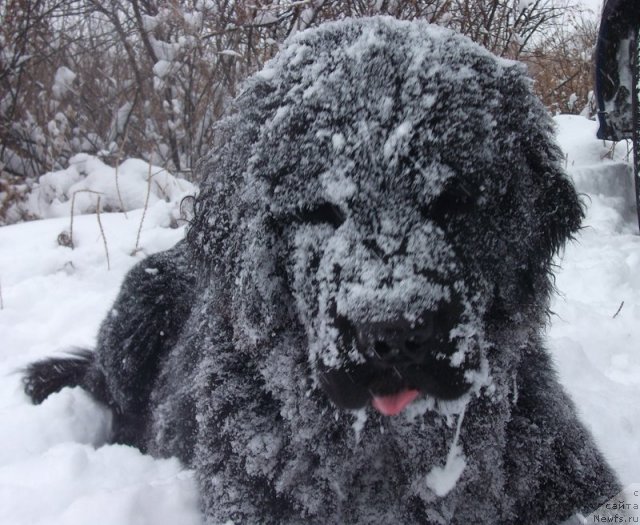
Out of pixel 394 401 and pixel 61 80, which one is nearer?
pixel 394 401

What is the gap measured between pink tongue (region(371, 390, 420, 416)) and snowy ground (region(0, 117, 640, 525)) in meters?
0.81

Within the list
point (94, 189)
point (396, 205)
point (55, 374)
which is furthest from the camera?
point (94, 189)

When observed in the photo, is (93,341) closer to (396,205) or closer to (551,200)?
(396,205)

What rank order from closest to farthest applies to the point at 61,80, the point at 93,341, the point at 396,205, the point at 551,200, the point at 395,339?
the point at 395,339 < the point at 396,205 < the point at 551,200 < the point at 93,341 < the point at 61,80

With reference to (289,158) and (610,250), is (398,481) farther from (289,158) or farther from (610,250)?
(610,250)

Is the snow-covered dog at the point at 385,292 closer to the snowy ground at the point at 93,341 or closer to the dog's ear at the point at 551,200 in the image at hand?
the dog's ear at the point at 551,200

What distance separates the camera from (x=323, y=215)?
151 centimetres

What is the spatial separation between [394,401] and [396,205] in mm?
489

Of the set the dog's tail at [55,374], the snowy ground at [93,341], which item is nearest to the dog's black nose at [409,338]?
the snowy ground at [93,341]

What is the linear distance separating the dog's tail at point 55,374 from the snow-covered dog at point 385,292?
1.12 m

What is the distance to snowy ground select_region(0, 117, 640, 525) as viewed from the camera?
5.90 ft

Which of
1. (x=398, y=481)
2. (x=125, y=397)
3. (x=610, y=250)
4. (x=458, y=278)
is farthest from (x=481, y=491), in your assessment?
(x=610, y=250)

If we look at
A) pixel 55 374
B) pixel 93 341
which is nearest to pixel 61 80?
pixel 93 341

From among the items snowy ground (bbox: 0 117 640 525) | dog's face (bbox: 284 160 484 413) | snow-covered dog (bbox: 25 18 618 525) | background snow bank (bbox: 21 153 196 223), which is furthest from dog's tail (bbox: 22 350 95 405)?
background snow bank (bbox: 21 153 196 223)
